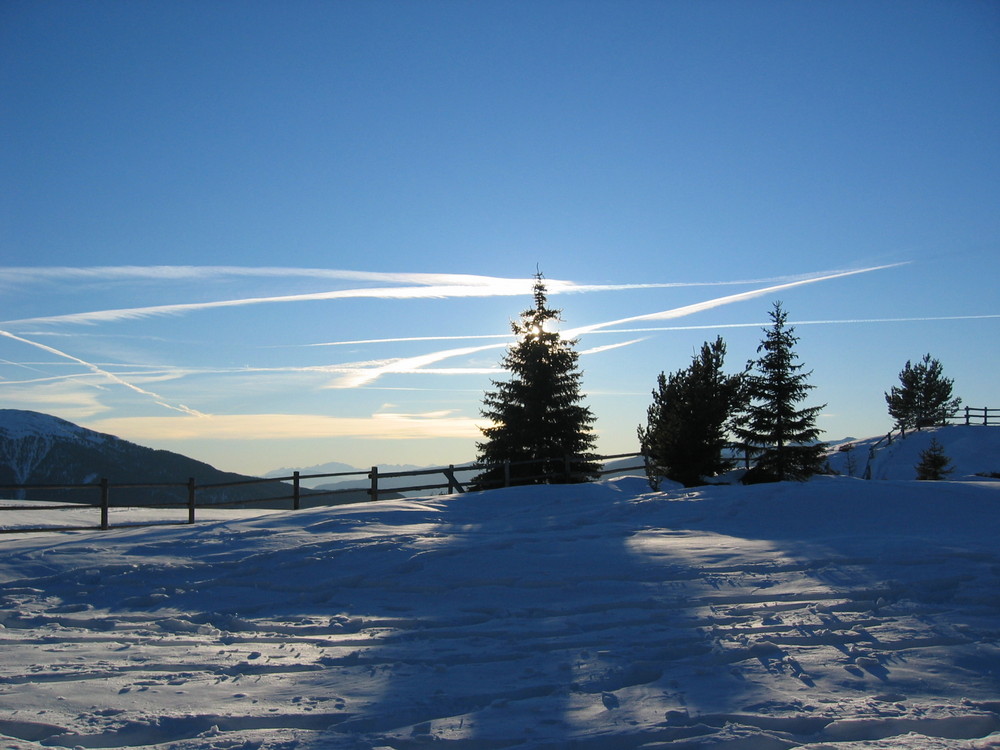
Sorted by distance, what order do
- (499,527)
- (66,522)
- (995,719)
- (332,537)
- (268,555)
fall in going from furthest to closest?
(66,522) < (499,527) < (332,537) < (268,555) < (995,719)

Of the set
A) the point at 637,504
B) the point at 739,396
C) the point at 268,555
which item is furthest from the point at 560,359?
the point at 268,555

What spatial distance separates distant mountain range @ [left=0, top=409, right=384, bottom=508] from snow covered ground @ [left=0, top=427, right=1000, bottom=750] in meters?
126

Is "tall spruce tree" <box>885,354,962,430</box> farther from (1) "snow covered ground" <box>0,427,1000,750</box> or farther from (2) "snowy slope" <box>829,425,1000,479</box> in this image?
(1) "snow covered ground" <box>0,427,1000,750</box>

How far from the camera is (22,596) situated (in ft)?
29.2

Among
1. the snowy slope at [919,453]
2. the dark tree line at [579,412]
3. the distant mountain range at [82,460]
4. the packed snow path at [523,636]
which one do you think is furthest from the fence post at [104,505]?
the distant mountain range at [82,460]

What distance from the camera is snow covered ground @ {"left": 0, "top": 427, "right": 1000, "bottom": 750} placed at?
4.58 metres

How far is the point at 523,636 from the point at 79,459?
18402 cm

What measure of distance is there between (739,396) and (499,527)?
69.6ft

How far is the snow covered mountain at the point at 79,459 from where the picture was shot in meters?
148

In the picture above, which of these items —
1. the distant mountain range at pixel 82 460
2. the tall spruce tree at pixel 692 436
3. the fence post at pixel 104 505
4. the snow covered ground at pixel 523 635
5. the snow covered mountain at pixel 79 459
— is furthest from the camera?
the snow covered mountain at pixel 79 459

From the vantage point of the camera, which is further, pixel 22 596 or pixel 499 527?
pixel 499 527

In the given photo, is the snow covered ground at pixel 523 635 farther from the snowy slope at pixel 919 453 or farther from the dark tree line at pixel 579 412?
the snowy slope at pixel 919 453

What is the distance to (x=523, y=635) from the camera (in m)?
6.74

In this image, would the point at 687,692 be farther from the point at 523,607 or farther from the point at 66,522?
the point at 66,522
